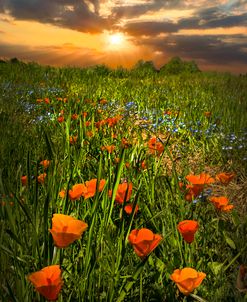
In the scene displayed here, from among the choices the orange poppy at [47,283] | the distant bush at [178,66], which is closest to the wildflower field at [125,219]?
the orange poppy at [47,283]

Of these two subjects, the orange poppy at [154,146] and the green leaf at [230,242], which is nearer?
the green leaf at [230,242]

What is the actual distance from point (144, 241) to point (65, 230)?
10.8 inches

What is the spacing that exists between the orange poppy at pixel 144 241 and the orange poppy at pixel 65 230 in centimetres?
21

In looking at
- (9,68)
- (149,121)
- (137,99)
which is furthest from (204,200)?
(9,68)

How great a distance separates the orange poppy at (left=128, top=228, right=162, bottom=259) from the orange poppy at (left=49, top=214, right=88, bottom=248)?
0.21 metres

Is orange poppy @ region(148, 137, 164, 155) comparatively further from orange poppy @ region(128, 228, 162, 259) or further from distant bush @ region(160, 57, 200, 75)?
distant bush @ region(160, 57, 200, 75)

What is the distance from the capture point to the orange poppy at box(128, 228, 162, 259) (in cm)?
149

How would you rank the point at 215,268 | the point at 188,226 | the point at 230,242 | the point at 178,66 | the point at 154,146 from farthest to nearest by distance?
the point at 178,66 < the point at 154,146 < the point at 230,242 < the point at 215,268 < the point at 188,226

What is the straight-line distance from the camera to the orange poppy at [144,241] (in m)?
1.49

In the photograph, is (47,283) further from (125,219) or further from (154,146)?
(154,146)

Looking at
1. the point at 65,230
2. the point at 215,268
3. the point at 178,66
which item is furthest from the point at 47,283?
the point at 178,66

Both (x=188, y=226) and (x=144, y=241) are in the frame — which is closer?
(x=144, y=241)

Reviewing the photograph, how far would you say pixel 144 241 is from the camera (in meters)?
1.50

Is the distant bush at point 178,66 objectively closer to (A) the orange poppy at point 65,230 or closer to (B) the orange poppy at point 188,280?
(B) the orange poppy at point 188,280
